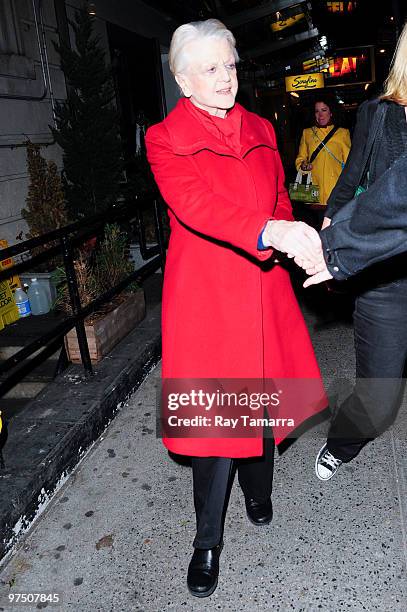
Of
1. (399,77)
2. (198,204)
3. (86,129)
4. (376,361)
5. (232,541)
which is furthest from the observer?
(86,129)

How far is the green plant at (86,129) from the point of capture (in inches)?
262

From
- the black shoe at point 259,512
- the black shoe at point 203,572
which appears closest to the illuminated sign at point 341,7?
the black shoe at point 259,512

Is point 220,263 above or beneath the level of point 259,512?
above

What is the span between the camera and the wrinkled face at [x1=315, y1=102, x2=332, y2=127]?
5.95 meters

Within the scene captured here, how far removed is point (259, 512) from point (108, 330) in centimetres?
217

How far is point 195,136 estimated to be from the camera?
2033 millimetres

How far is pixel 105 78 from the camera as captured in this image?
6.79 m

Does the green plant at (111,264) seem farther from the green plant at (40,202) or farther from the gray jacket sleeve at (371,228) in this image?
the gray jacket sleeve at (371,228)

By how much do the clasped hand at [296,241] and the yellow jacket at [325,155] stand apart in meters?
4.33

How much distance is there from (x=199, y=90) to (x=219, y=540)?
1.90 m

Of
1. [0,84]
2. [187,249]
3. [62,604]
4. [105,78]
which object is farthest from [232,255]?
[105,78]

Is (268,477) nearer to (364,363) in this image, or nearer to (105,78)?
(364,363)

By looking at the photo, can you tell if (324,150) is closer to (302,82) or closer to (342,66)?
(302,82)

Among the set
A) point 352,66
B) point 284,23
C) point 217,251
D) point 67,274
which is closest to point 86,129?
point 67,274
